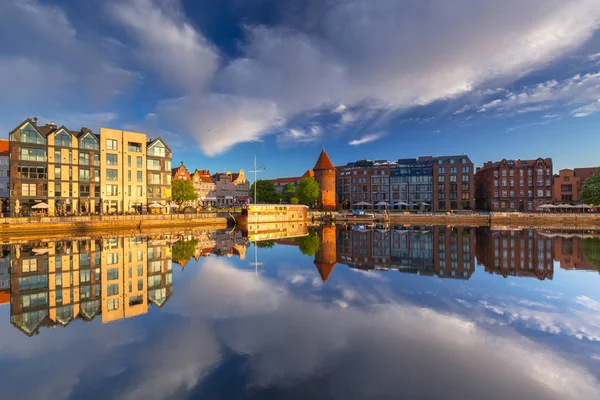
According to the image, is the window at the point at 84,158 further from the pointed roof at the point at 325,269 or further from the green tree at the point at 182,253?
the pointed roof at the point at 325,269

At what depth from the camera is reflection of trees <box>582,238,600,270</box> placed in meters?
24.1

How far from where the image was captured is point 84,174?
174ft

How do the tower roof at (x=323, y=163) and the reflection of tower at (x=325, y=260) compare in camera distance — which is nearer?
the reflection of tower at (x=325, y=260)

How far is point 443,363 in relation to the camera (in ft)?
27.8

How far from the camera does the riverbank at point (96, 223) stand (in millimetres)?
38906

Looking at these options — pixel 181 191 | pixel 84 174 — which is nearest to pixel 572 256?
pixel 84 174

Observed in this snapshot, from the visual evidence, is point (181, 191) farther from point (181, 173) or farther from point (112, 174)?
point (181, 173)

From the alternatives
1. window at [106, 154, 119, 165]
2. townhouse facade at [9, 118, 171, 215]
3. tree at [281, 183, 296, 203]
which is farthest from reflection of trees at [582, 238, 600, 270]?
tree at [281, 183, 296, 203]

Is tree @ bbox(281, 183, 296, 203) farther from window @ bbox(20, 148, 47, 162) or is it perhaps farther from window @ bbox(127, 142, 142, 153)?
window @ bbox(20, 148, 47, 162)

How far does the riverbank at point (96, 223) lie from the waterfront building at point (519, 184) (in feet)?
255

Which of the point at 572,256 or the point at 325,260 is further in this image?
the point at 572,256

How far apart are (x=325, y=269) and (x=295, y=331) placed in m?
11.6

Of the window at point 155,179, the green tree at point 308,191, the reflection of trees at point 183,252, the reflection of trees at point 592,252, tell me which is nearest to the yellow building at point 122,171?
the window at point 155,179

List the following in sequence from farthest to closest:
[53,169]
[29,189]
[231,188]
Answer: [231,188] < [53,169] < [29,189]
